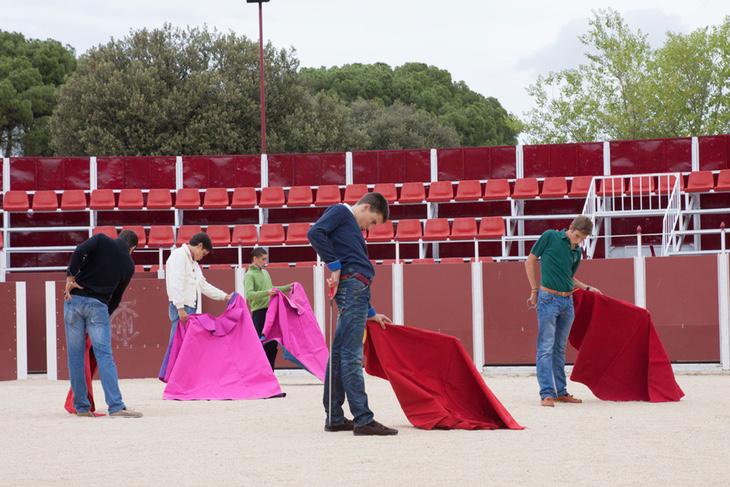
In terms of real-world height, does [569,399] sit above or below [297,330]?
below

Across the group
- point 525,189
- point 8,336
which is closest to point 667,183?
point 525,189

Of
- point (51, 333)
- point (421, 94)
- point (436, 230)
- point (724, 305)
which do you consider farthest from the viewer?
point (421, 94)

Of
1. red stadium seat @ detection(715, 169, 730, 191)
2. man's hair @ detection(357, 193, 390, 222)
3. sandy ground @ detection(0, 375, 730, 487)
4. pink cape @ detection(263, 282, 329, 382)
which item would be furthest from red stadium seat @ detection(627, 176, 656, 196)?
man's hair @ detection(357, 193, 390, 222)

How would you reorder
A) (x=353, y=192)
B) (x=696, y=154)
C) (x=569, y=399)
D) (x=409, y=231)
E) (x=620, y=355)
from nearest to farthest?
(x=569, y=399), (x=620, y=355), (x=409, y=231), (x=353, y=192), (x=696, y=154)

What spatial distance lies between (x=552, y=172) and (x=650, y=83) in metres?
28.0

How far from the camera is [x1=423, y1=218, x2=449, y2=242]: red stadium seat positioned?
2160cm

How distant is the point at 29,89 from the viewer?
55375 millimetres

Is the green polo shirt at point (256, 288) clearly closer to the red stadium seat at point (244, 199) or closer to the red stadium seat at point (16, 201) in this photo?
the red stadium seat at point (244, 199)

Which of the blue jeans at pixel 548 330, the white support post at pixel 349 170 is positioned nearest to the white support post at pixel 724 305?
the blue jeans at pixel 548 330

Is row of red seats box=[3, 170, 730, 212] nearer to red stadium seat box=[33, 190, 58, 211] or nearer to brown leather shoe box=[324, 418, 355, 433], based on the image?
red stadium seat box=[33, 190, 58, 211]

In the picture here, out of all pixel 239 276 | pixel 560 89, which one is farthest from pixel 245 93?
Result: pixel 239 276

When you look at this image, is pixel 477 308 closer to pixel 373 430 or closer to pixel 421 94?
pixel 373 430

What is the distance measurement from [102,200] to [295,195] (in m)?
3.63

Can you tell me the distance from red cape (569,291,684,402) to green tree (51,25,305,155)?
113 feet
